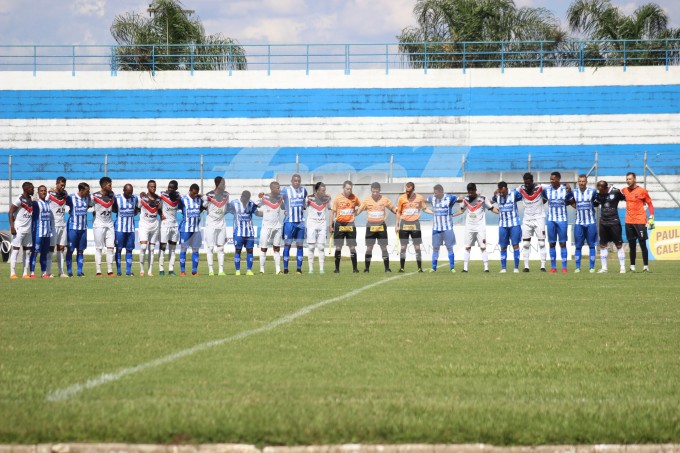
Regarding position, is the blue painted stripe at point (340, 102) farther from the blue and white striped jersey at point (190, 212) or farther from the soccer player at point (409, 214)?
the blue and white striped jersey at point (190, 212)

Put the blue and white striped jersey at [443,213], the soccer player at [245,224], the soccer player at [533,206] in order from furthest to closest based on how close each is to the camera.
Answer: the blue and white striped jersey at [443,213], the soccer player at [245,224], the soccer player at [533,206]

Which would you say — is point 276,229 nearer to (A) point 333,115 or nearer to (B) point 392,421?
(B) point 392,421

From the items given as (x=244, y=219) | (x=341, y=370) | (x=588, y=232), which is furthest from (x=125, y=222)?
(x=341, y=370)

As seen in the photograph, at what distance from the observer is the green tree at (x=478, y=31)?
4484cm

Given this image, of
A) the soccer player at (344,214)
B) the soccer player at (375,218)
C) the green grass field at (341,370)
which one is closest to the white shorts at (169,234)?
the soccer player at (344,214)

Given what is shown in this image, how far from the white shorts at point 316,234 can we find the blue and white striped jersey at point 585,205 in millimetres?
5568

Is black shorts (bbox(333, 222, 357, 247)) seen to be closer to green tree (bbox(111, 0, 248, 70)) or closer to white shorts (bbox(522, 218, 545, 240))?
white shorts (bbox(522, 218, 545, 240))

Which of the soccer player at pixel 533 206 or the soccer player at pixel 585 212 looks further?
the soccer player at pixel 533 206

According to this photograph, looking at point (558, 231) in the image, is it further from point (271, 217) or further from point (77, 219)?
point (77, 219)

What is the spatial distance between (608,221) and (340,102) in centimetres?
2132

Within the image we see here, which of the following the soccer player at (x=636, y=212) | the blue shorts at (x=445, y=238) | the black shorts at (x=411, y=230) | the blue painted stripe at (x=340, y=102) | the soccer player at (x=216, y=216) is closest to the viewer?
the soccer player at (x=636, y=212)

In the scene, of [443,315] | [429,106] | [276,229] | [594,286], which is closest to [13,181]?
[429,106]

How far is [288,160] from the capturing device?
39344mm

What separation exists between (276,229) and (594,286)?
8094 mm
